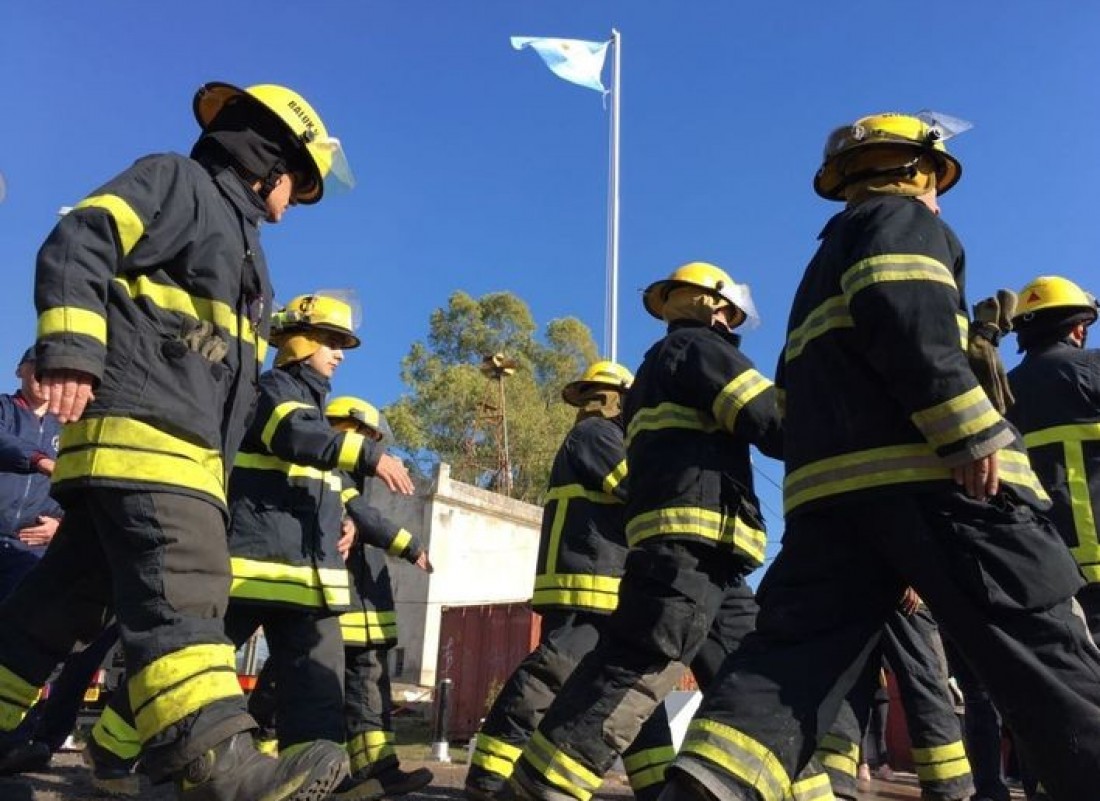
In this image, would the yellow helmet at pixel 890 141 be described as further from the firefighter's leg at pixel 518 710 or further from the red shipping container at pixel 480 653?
the red shipping container at pixel 480 653

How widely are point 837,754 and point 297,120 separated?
Answer: 303cm

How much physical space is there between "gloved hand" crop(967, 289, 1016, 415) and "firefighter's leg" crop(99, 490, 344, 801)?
2.08 m

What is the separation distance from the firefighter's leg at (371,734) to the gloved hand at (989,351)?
149 inches

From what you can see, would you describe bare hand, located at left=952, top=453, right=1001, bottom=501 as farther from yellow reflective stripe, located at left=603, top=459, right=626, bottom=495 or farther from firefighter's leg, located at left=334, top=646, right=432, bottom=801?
firefighter's leg, located at left=334, top=646, right=432, bottom=801

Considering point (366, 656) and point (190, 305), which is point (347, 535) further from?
point (190, 305)

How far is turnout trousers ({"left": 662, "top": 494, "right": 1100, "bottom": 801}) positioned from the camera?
242 cm

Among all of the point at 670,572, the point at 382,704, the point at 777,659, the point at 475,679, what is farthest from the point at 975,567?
the point at 475,679

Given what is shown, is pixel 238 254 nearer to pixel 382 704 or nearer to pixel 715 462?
pixel 715 462

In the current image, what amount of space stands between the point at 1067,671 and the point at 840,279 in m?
1.20

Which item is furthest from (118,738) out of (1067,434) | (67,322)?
(1067,434)

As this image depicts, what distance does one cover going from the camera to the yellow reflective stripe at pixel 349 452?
14.0 ft

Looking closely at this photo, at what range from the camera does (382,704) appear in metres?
5.81

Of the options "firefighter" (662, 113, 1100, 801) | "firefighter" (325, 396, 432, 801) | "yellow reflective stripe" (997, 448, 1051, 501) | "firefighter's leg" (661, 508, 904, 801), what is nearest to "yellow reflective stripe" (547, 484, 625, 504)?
"firefighter" (325, 396, 432, 801)

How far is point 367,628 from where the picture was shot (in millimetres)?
5953
